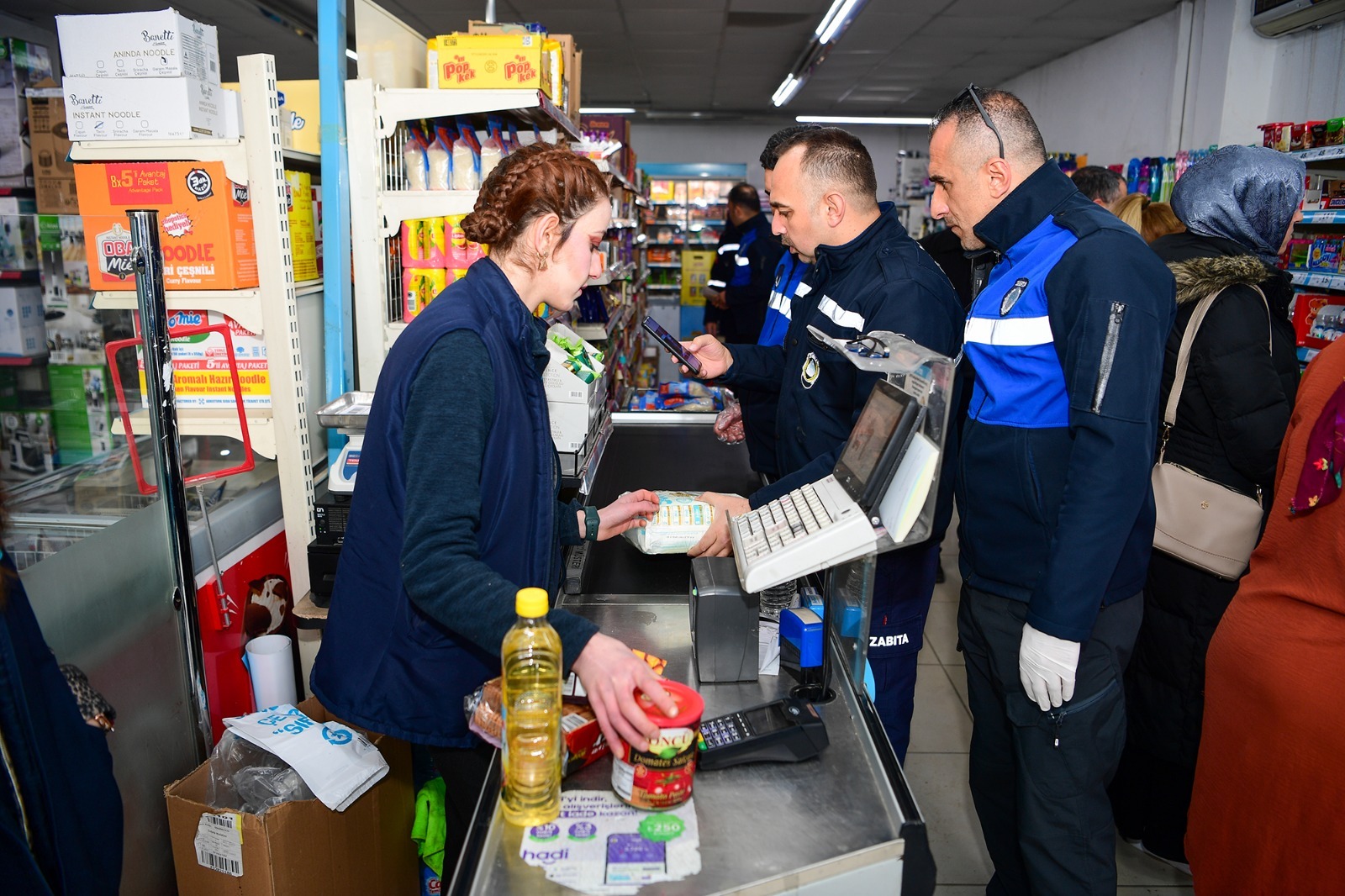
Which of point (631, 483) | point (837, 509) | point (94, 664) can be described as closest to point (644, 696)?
point (837, 509)

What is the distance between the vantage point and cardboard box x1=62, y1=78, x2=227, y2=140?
2.30 metres

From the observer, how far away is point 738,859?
3.89ft

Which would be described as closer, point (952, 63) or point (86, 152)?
point (86, 152)

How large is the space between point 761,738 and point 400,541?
671mm

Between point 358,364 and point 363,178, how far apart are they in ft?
1.86

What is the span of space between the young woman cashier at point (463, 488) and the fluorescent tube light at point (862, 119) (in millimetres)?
13652

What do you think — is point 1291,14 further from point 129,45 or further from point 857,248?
point 129,45

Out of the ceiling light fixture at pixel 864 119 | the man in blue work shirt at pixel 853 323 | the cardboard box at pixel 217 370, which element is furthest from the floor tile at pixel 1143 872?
the ceiling light fixture at pixel 864 119

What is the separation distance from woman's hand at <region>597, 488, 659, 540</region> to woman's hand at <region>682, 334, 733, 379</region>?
108cm

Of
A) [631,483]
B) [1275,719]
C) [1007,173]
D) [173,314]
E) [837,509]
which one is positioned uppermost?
[1007,173]

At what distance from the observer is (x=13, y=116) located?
494 centimetres

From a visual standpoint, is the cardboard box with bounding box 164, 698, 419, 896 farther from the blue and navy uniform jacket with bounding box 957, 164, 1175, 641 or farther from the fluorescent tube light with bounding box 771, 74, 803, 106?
the fluorescent tube light with bounding box 771, 74, 803, 106

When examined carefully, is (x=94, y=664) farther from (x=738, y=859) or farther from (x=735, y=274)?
(x=735, y=274)

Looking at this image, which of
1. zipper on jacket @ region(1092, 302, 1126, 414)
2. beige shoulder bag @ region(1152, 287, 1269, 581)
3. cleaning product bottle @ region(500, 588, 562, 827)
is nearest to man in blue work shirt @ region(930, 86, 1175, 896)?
zipper on jacket @ region(1092, 302, 1126, 414)
